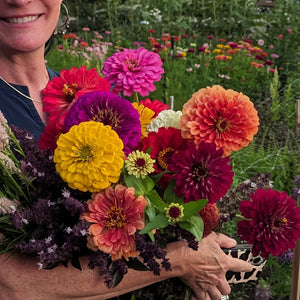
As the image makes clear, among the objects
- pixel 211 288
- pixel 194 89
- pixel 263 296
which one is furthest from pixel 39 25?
pixel 194 89

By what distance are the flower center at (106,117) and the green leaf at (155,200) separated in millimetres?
149

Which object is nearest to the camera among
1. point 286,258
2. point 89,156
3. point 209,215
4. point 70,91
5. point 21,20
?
point 89,156

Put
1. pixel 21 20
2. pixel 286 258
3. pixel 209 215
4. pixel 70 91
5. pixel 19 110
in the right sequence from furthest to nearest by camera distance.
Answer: pixel 286 258, pixel 19 110, pixel 21 20, pixel 70 91, pixel 209 215

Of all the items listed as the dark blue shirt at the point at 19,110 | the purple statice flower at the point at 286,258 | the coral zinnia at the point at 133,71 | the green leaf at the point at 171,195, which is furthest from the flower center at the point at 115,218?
the purple statice flower at the point at 286,258

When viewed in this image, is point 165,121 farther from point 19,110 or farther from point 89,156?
point 19,110

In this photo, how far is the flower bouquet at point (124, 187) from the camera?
3.10 feet

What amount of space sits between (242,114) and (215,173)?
15 cm

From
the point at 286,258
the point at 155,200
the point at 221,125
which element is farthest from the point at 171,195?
the point at 286,258

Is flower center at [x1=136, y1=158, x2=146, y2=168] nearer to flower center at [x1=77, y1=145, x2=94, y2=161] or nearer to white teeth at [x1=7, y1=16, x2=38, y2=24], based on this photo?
flower center at [x1=77, y1=145, x2=94, y2=161]

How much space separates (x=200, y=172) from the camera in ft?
3.18

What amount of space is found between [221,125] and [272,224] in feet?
0.72

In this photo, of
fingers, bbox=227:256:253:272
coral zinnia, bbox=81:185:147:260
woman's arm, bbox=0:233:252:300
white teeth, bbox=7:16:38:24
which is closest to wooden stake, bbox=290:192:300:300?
fingers, bbox=227:256:253:272

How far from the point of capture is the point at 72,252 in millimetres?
1003

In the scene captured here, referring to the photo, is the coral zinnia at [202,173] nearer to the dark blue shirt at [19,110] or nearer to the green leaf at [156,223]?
the green leaf at [156,223]
